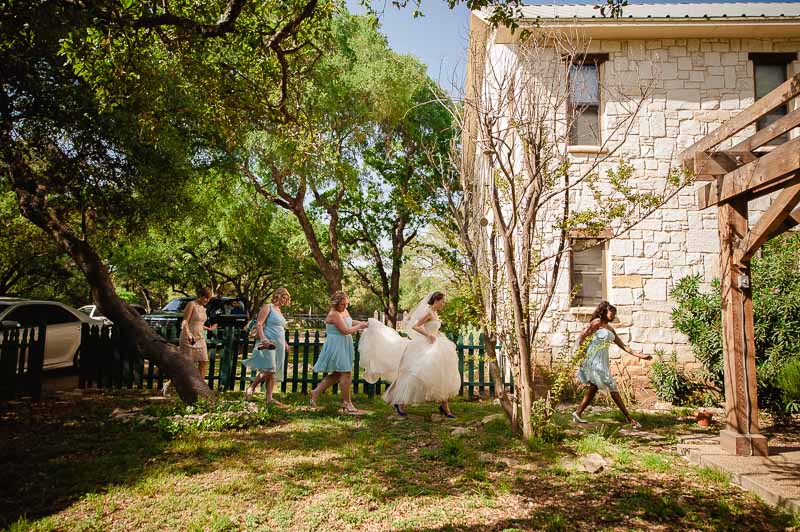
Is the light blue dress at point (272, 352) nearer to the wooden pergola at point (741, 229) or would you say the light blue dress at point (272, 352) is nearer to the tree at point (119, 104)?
the tree at point (119, 104)

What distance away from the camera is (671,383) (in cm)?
883

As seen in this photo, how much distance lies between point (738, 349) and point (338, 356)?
5411mm

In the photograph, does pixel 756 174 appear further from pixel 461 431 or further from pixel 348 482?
pixel 348 482

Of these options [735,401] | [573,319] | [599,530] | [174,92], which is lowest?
[599,530]

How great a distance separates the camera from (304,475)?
15.3 ft

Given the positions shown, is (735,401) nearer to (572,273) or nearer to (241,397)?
(572,273)

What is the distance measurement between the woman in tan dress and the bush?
8694mm

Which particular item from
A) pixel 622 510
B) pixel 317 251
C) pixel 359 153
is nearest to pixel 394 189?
pixel 359 153

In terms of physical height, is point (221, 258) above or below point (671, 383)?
above

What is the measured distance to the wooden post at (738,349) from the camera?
204 inches

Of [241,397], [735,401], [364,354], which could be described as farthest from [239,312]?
[735,401]

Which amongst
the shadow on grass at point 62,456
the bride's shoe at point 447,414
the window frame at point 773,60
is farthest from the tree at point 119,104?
the window frame at point 773,60

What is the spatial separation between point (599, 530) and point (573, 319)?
6.53 m

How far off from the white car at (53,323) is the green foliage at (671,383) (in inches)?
470
